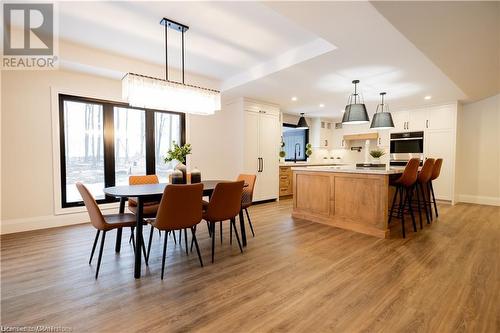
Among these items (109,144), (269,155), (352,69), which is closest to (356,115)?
(352,69)

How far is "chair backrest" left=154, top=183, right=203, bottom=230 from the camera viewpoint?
7.03 feet

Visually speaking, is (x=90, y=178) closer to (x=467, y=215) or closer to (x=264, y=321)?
(x=264, y=321)

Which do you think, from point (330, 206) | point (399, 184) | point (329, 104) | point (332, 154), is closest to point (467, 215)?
point (399, 184)

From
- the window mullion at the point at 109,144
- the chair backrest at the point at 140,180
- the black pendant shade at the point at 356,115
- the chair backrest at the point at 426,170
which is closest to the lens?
the chair backrest at the point at 140,180

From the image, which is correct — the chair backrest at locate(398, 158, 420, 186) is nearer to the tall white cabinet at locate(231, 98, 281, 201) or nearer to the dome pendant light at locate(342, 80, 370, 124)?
the dome pendant light at locate(342, 80, 370, 124)

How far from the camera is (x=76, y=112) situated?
4066 mm

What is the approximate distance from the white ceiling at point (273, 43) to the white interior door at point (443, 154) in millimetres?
1114

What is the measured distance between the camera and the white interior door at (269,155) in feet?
18.8

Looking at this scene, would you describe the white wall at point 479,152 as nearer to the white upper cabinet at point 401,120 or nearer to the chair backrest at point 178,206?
the white upper cabinet at point 401,120

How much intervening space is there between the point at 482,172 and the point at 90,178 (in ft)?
27.3

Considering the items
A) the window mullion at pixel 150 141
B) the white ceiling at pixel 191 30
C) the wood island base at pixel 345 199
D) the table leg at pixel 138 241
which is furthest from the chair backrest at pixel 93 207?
the wood island base at pixel 345 199

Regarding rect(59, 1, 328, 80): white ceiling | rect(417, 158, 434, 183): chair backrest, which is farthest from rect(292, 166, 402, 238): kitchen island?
rect(59, 1, 328, 80): white ceiling

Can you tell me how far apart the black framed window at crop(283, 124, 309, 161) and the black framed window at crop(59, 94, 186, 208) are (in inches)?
157

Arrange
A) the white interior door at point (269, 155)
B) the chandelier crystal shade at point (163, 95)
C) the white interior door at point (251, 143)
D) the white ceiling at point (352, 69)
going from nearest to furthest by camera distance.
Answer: the white ceiling at point (352, 69), the chandelier crystal shade at point (163, 95), the white interior door at point (251, 143), the white interior door at point (269, 155)
